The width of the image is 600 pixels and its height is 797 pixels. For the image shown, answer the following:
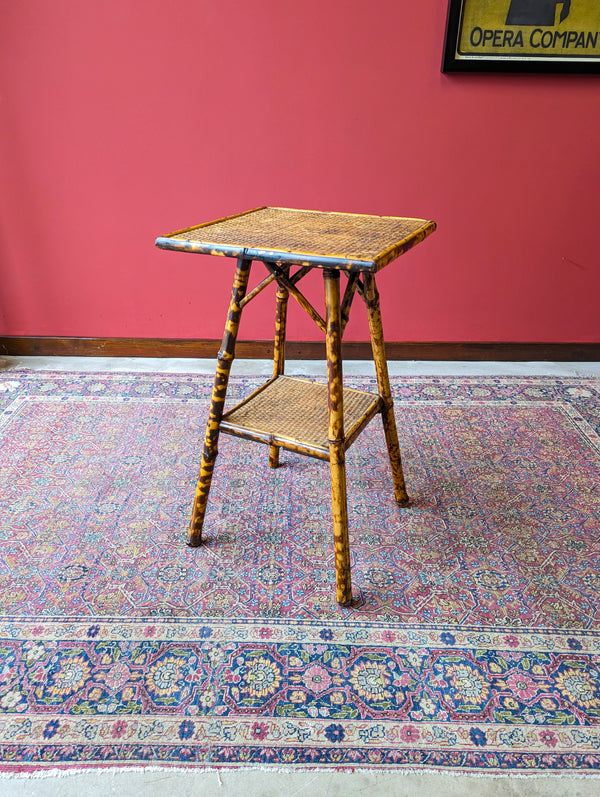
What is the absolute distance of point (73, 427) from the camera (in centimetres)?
240

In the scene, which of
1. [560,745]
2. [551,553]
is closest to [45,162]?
[551,553]

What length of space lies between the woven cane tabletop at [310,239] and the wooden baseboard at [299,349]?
130 centimetres

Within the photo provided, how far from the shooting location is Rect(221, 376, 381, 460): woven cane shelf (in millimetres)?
1567

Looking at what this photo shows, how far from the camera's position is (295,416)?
5.61 ft

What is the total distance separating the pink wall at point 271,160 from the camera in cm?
246

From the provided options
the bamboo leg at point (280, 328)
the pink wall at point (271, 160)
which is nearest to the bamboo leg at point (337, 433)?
the bamboo leg at point (280, 328)

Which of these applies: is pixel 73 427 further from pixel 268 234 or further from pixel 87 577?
pixel 268 234

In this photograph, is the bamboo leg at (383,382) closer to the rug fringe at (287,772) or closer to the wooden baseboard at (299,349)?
the rug fringe at (287,772)

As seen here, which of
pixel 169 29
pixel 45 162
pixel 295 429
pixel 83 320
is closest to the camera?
pixel 295 429

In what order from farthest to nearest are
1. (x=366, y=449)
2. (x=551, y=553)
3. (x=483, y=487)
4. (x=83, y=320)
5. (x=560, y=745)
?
(x=83, y=320) < (x=366, y=449) < (x=483, y=487) < (x=551, y=553) < (x=560, y=745)

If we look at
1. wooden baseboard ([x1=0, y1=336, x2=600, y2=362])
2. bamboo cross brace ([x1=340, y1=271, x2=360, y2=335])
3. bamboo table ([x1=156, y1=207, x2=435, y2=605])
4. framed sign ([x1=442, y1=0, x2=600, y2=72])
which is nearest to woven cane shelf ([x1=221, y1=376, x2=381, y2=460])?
bamboo table ([x1=156, y1=207, x2=435, y2=605])

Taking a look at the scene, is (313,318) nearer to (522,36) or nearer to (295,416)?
(295,416)

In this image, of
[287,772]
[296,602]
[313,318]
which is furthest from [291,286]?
[287,772]

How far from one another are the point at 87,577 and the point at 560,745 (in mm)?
1297
